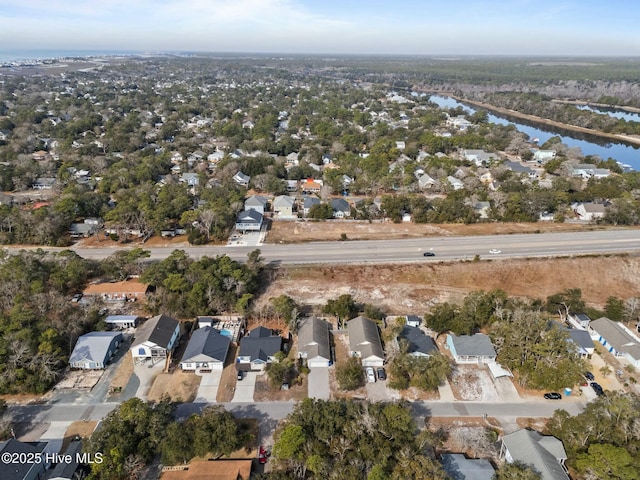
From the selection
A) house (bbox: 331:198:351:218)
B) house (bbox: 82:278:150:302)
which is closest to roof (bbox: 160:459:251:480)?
house (bbox: 82:278:150:302)

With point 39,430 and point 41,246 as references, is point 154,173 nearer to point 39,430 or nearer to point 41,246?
point 41,246

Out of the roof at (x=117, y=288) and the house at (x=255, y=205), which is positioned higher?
the house at (x=255, y=205)

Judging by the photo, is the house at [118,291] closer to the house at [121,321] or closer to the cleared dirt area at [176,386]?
the house at [121,321]

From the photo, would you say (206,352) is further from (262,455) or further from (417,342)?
(417,342)

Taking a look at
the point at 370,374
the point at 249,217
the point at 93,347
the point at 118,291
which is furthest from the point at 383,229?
the point at 93,347

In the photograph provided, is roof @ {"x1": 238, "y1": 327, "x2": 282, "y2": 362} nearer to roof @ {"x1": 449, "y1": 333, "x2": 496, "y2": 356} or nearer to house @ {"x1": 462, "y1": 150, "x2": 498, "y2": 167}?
roof @ {"x1": 449, "y1": 333, "x2": 496, "y2": 356}

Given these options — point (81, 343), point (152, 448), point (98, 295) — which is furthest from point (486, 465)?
point (98, 295)

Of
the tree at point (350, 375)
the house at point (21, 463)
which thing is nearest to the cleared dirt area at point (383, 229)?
the tree at point (350, 375)
